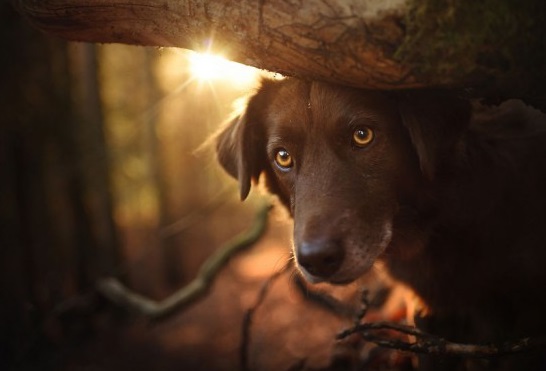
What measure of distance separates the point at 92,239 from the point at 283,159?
360 inches

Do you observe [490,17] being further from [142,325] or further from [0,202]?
[142,325]

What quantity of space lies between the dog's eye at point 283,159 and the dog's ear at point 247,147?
0.39 metres

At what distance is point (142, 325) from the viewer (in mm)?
10297

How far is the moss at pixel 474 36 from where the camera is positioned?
7.61ft

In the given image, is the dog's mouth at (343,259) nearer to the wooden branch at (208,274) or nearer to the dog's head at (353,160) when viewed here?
the dog's head at (353,160)

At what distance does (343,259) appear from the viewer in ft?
9.83

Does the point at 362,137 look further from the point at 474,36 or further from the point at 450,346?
the point at 450,346

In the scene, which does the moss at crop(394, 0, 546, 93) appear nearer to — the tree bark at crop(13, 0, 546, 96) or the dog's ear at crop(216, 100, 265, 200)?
the tree bark at crop(13, 0, 546, 96)

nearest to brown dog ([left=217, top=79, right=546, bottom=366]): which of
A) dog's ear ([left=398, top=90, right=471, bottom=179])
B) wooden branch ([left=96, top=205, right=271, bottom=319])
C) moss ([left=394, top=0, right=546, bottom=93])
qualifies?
dog's ear ([left=398, top=90, right=471, bottom=179])

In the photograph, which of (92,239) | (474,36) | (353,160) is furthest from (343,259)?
(92,239)

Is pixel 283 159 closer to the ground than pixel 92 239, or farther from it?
farther from it

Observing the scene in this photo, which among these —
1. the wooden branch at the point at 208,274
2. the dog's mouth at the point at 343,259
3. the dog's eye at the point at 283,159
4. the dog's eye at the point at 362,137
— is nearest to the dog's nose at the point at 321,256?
the dog's mouth at the point at 343,259

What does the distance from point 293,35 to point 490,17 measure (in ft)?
3.21

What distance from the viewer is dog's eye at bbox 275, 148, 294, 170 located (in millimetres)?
3650
